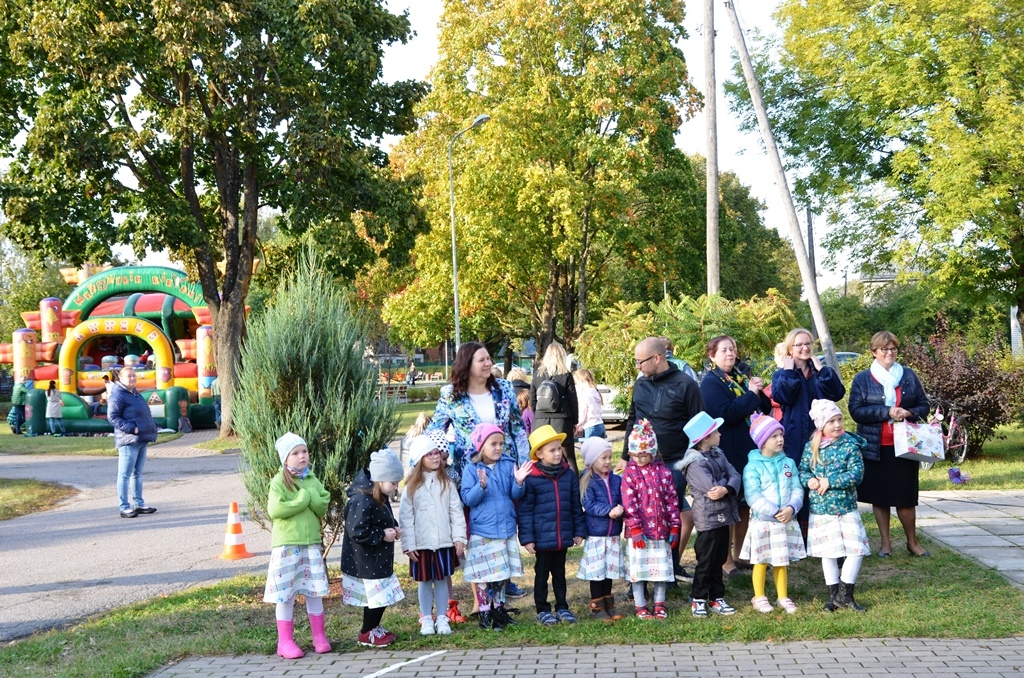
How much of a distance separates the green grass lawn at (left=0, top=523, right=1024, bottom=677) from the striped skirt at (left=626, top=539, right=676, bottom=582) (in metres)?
0.29

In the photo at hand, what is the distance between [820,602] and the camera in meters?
6.78

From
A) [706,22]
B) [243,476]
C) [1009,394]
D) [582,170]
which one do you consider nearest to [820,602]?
[243,476]

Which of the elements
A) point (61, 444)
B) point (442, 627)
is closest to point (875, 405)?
point (442, 627)

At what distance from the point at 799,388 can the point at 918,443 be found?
1.10 m

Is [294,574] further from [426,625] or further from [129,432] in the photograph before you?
[129,432]

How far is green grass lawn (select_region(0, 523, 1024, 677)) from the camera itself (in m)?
5.97

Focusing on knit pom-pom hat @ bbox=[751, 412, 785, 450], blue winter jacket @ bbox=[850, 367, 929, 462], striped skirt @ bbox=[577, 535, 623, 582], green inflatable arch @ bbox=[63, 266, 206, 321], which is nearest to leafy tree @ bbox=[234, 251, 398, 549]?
striped skirt @ bbox=[577, 535, 623, 582]

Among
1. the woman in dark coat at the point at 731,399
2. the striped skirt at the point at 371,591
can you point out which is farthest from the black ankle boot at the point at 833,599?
the striped skirt at the point at 371,591

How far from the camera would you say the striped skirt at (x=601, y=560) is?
654 centimetres

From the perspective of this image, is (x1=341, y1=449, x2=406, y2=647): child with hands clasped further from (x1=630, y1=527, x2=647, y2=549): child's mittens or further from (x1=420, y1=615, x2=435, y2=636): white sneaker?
(x1=630, y1=527, x2=647, y2=549): child's mittens

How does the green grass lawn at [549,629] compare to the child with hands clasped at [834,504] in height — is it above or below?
below

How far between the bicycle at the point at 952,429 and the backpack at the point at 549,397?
281 inches

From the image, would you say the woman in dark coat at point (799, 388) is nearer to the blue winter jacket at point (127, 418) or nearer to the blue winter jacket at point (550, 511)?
the blue winter jacket at point (550, 511)

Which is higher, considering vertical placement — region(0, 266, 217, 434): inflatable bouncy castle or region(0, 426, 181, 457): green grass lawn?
region(0, 266, 217, 434): inflatable bouncy castle
